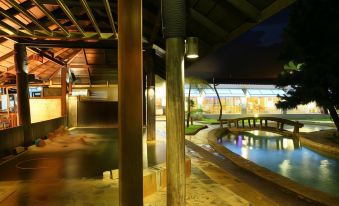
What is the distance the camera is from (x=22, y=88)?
37.4ft

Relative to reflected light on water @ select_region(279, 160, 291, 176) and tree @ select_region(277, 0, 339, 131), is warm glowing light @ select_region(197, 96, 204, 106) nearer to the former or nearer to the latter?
tree @ select_region(277, 0, 339, 131)

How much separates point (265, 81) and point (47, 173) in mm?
27462

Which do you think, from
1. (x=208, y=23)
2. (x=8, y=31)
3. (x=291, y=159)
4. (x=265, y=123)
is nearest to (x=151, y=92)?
(x=8, y=31)

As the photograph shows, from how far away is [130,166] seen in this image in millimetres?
3461

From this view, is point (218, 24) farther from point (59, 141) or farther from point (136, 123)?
point (59, 141)

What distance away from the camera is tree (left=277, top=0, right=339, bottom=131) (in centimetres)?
1395

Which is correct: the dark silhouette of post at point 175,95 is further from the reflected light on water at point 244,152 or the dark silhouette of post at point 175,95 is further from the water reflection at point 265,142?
the water reflection at point 265,142

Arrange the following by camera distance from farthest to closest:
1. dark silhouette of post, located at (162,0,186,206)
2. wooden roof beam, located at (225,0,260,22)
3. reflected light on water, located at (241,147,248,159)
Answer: reflected light on water, located at (241,147,248,159)
wooden roof beam, located at (225,0,260,22)
dark silhouette of post, located at (162,0,186,206)

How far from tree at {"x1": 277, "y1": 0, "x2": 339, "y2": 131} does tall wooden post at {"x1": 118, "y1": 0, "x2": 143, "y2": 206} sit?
41.0ft

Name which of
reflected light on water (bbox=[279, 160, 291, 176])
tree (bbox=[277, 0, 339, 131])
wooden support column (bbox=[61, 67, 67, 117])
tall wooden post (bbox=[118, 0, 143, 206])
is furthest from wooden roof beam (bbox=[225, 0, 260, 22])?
wooden support column (bbox=[61, 67, 67, 117])

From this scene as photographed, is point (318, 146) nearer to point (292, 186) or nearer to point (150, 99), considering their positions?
point (292, 186)

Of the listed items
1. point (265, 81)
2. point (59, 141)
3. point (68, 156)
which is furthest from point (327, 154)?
point (265, 81)

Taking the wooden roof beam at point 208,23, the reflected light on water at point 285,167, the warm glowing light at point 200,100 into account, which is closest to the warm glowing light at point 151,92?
the wooden roof beam at point 208,23

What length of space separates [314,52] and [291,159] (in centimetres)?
590
